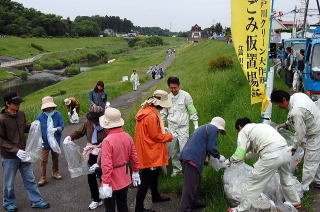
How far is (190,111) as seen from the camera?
22.0ft

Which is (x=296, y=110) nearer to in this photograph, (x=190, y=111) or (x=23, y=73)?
(x=190, y=111)

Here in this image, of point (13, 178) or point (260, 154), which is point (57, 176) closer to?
point (13, 178)

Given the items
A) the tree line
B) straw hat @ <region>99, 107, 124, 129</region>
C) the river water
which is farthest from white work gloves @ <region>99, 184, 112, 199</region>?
the tree line

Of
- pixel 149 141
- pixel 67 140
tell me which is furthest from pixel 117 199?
pixel 67 140

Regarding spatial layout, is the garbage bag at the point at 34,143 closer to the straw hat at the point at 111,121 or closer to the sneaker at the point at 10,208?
the sneaker at the point at 10,208

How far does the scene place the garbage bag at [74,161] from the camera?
5793 millimetres

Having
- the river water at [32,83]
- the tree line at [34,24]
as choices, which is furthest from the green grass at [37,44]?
the river water at [32,83]

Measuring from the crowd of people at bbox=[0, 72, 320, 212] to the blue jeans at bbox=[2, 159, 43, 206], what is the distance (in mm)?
15

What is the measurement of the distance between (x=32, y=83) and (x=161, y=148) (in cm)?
4377

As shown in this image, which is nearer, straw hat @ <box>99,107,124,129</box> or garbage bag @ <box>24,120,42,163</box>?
straw hat @ <box>99,107,124,129</box>

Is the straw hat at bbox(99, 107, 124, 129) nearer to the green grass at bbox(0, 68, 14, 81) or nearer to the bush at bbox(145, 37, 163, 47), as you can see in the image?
the green grass at bbox(0, 68, 14, 81)

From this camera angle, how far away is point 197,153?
500cm

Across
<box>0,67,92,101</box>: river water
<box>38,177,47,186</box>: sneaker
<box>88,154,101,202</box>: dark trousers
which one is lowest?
<box>0,67,92,101</box>: river water

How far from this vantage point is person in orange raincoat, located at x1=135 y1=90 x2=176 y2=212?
538 centimetres
